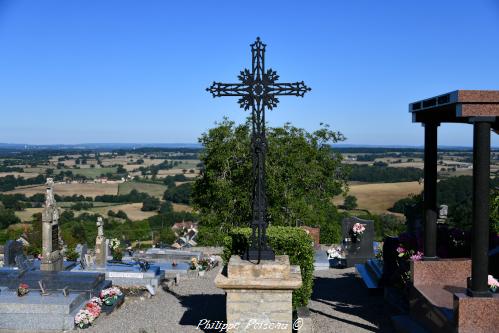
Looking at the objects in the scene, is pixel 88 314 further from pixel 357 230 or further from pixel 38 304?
pixel 357 230

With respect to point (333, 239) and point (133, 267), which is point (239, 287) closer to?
point (133, 267)

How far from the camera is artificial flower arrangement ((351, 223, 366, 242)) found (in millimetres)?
16531

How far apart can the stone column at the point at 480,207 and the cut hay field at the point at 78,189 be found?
269ft

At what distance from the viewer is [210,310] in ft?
38.6

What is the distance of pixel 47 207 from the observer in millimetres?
15570

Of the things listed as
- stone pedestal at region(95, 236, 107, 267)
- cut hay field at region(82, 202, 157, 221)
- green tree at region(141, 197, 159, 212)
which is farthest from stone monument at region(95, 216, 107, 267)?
green tree at region(141, 197, 159, 212)

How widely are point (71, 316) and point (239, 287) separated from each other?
5.53 m

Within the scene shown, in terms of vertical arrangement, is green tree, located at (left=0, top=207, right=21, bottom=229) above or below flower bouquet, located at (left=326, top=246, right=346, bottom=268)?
below

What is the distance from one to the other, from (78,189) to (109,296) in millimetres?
83700

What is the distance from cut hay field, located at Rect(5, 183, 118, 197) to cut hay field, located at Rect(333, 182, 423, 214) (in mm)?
40104

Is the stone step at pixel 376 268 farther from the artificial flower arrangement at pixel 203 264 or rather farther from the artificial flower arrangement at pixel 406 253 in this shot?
the artificial flower arrangement at pixel 203 264

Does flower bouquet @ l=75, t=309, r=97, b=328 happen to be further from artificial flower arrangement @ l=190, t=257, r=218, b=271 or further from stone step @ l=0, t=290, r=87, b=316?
artificial flower arrangement @ l=190, t=257, r=218, b=271

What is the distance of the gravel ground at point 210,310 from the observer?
10.3 meters

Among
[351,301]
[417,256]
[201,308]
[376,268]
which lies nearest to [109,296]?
[201,308]
